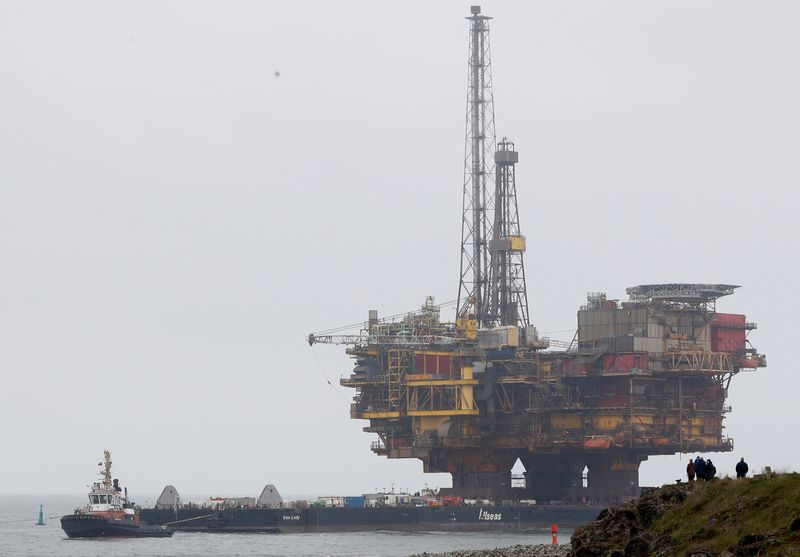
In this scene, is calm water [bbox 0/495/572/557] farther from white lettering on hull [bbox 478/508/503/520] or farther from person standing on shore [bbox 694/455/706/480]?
person standing on shore [bbox 694/455/706/480]

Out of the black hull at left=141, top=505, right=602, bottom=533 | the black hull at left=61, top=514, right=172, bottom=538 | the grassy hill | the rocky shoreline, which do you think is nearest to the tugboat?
the black hull at left=61, top=514, right=172, bottom=538

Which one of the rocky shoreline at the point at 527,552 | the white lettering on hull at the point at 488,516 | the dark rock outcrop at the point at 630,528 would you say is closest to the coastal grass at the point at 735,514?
the dark rock outcrop at the point at 630,528

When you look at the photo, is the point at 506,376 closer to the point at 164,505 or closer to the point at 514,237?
the point at 514,237

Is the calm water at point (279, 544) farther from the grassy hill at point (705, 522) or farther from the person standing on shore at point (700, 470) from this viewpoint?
the grassy hill at point (705, 522)

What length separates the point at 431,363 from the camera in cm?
13825

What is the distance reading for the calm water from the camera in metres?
106

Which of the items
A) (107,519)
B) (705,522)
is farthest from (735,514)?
(107,519)

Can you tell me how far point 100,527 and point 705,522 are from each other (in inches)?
3273

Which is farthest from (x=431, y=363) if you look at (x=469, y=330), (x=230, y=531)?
(x=230, y=531)

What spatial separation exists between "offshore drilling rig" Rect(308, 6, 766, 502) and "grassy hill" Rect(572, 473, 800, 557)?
7982cm

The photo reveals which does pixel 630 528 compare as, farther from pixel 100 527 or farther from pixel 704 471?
pixel 100 527

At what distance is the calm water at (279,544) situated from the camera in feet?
348

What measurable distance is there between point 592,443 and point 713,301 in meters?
16.7

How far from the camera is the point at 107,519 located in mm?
120250
